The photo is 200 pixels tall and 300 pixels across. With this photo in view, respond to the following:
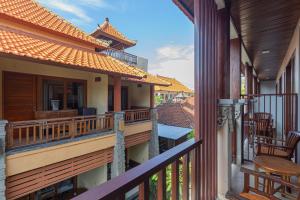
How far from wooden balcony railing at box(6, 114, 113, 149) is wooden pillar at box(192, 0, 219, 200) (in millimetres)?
3874

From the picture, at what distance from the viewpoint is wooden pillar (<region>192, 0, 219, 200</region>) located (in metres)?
1.74

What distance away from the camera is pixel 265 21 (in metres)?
3.35

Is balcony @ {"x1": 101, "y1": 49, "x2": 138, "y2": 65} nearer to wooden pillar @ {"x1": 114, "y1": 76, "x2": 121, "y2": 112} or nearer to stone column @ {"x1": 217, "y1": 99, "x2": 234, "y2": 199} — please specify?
wooden pillar @ {"x1": 114, "y1": 76, "x2": 121, "y2": 112}

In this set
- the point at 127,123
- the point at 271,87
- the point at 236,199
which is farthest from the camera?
the point at 271,87

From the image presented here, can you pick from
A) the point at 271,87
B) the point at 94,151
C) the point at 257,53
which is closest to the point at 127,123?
the point at 94,151

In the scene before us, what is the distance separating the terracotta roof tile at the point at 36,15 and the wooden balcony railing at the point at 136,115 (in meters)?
2.91

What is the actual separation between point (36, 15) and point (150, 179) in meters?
7.06

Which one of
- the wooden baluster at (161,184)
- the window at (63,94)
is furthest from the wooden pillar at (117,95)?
the wooden baluster at (161,184)

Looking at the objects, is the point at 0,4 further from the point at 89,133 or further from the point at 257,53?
the point at 257,53

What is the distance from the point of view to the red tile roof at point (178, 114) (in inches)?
491

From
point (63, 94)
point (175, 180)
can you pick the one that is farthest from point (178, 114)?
point (175, 180)

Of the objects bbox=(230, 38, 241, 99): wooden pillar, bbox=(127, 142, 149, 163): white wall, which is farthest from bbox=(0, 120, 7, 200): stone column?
bbox=(127, 142, 149, 163): white wall

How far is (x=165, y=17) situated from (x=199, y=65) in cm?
2044

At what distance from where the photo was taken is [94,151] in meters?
5.74
